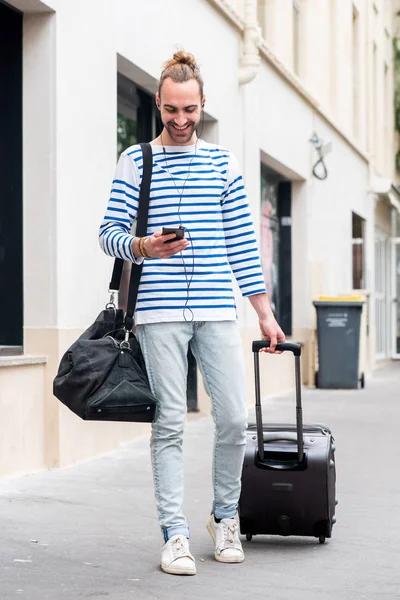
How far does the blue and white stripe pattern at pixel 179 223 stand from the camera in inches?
189

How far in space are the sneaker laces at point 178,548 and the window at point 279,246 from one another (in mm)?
11510

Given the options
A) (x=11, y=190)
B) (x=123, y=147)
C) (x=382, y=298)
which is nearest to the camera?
(x=11, y=190)

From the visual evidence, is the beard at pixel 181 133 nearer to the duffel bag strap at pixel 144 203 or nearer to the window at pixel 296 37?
the duffel bag strap at pixel 144 203

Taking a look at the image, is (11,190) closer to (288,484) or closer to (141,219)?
(141,219)

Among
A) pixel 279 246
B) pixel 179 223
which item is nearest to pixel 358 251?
pixel 279 246

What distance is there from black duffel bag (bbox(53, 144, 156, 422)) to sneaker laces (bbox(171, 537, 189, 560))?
0.48 metres

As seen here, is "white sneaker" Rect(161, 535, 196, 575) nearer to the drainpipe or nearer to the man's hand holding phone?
the man's hand holding phone

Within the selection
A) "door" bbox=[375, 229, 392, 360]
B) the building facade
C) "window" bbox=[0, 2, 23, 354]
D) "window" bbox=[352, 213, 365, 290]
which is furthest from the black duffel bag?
"door" bbox=[375, 229, 392, 360]

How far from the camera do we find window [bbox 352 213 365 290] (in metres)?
22.0

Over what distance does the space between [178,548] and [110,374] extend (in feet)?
2.34

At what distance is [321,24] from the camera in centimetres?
1841

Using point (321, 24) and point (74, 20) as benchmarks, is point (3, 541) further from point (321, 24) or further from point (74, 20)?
point (321, 24)

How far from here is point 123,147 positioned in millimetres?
10500

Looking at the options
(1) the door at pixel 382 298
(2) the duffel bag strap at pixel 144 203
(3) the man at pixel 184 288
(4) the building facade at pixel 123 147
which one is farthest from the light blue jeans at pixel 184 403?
(1) the door at pixel 382 298
